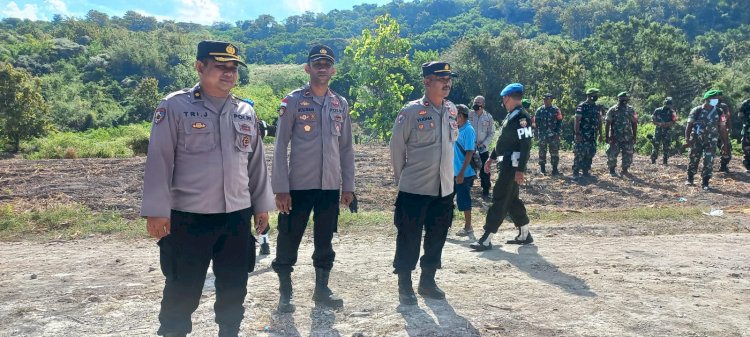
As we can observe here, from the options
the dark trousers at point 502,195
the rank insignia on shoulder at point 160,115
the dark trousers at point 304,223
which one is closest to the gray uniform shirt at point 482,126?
the dark trousers at point 502,195

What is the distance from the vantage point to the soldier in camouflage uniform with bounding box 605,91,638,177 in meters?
12.2

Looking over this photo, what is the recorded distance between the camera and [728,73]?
30953 millimetres

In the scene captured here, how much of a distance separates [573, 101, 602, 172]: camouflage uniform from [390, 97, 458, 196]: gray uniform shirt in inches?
325

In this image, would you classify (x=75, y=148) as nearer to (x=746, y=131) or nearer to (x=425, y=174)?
(x=425, y=174)

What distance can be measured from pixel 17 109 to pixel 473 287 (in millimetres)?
20061

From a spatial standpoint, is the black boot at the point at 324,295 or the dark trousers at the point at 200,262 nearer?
the dark trousers at the point at 200,262

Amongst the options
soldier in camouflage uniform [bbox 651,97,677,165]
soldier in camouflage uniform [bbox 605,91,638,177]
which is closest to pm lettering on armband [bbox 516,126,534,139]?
soldier in camouflage uniform [bbox 605,91,638,177]

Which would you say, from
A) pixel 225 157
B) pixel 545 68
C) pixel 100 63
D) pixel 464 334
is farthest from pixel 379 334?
pixel 100 63

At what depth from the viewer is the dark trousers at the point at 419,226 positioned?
4758 millimetres

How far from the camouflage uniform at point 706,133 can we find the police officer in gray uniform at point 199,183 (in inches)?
393

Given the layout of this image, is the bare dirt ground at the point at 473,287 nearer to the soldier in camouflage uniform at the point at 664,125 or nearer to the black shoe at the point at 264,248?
the black shoe at the point at 264,248

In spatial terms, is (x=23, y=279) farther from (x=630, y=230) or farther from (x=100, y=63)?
(x=100, y=63)

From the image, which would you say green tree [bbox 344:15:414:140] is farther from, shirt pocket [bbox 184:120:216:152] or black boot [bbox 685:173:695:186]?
shirt pocket [bbox 184:120:216:152]

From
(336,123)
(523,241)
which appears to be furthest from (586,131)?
(336,123)
